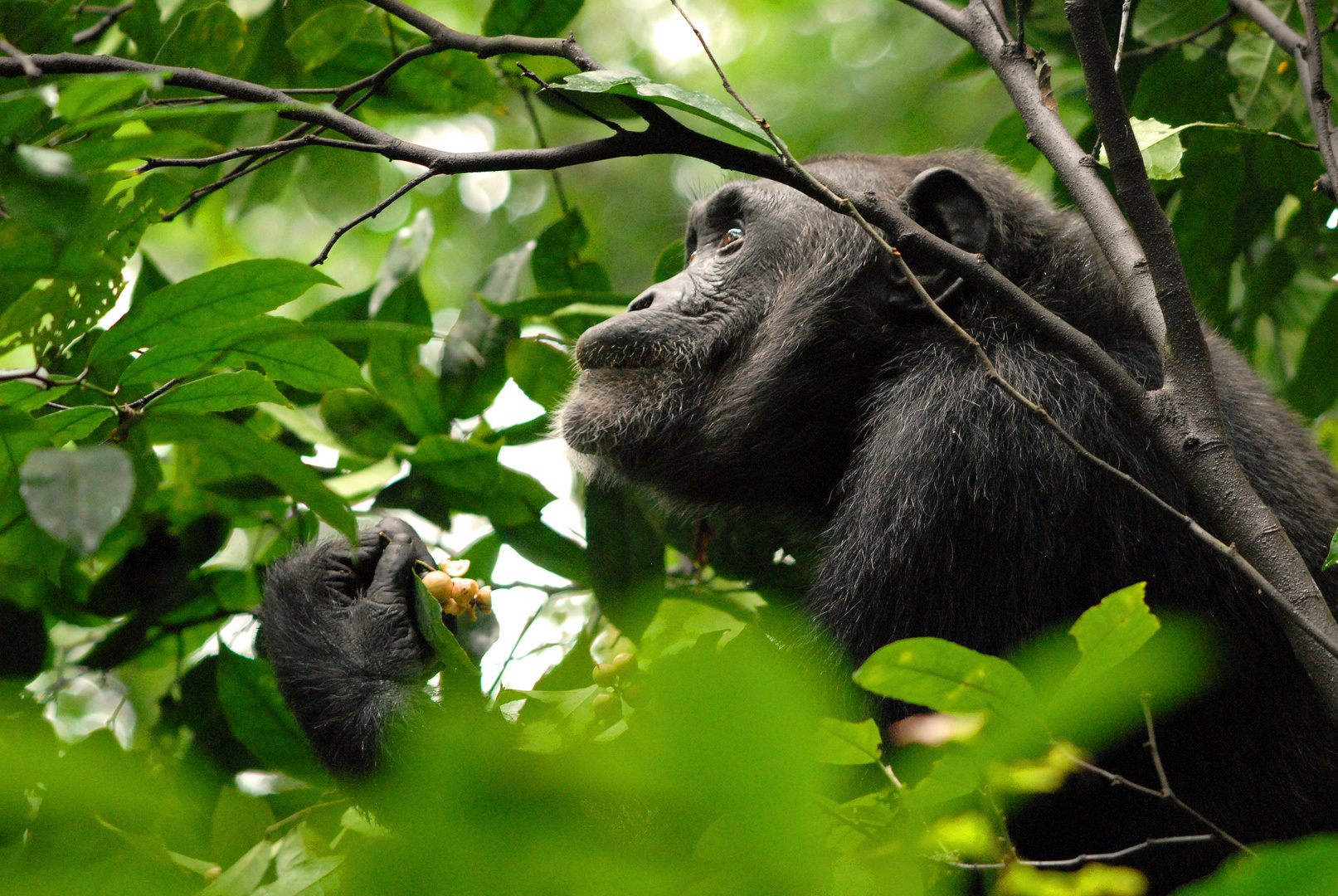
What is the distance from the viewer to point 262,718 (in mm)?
2994

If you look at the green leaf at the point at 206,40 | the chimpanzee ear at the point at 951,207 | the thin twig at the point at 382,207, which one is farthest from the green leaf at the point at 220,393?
the chimpanzee ear at the point at 951,207

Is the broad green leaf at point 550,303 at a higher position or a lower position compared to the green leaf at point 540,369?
higher

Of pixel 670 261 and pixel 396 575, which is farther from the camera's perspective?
pixel 670 261

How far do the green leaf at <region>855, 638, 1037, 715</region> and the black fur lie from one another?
1266mm

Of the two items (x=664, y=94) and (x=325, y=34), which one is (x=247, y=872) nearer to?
(x=664, y=94)

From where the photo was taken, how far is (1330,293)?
4.03 metres

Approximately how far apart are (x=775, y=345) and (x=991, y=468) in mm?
945

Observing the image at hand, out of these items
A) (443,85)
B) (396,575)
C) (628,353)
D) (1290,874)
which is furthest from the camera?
(628,353)

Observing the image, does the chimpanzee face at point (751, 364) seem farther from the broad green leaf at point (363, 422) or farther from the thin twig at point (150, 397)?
the thin twig at point (150, 397)

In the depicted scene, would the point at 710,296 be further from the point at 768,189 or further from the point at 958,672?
the point at 958,672

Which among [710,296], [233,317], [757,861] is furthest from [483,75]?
[757,861]

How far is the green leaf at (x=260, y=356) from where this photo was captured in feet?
5.49

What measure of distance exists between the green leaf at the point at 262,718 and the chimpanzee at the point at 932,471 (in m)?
0.14

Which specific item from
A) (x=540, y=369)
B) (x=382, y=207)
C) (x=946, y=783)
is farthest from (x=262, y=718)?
(x=946, y=783)
